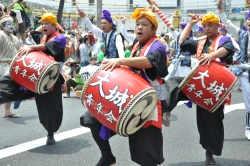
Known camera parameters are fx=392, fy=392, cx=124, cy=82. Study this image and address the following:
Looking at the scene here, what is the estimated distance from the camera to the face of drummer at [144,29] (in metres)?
3.41

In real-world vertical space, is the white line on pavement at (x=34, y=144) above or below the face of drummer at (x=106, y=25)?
below

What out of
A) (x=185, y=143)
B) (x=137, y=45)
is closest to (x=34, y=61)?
(x=137, y=45)

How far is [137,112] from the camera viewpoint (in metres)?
3.08

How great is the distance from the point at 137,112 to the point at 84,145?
2217 mm

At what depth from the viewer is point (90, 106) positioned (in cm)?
318

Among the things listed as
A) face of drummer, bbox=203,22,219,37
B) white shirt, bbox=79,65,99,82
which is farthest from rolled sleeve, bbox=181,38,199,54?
white shirt, bbox=79,65,99,82

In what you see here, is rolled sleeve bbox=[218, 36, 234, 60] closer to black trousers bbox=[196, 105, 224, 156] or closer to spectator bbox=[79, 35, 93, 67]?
black trousers bbox=[196, 105, 224, 156]

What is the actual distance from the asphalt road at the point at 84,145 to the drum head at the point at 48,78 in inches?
30.8

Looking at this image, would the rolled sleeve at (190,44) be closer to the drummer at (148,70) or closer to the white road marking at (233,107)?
the drummer at (148,70)

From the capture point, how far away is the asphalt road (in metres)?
4.52

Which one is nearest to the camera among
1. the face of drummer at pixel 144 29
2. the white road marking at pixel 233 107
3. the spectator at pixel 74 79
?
the face of drummer at pixel 144 29

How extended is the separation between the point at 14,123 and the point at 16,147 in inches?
55.2

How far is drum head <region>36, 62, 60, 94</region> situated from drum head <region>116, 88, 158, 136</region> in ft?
5.80

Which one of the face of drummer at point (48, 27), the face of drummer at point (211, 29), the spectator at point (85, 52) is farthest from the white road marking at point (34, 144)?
the spectator at point (85, 52)
